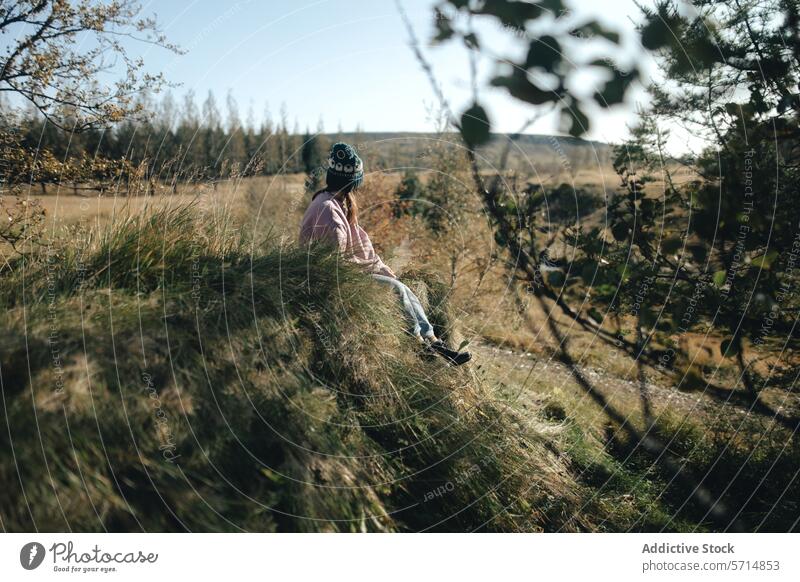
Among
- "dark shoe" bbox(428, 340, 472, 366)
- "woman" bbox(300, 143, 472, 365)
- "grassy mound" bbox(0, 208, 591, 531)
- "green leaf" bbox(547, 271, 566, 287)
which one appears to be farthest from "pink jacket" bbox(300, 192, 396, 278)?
"green leaf" bbox(547, 271, 566, 287)

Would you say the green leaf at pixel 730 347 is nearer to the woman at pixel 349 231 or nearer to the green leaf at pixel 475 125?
the woman at pixel 349 231

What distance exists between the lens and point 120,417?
2451 millimetres

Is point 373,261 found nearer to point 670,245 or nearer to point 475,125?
point 670,245

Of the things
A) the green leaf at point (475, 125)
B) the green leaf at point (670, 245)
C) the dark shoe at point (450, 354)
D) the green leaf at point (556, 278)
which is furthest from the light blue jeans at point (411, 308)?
the green leaf at point (475, 125)

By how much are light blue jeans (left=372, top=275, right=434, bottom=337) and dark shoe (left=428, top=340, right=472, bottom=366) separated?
0.33 ft

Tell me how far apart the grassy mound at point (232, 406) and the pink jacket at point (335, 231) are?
0.32m

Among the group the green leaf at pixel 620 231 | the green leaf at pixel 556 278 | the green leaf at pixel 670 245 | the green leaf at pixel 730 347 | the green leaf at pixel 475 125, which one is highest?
the green leaf at pixel 475 125

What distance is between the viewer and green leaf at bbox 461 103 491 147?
1367mm

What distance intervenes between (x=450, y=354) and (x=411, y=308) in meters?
0.48

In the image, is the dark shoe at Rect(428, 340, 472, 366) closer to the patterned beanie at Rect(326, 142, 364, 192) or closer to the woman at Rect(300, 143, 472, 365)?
the woman at Rect(300, 143, 472, 365)

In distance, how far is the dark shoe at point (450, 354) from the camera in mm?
4262

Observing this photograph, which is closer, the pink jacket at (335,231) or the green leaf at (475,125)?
the green leaf at (475,125)

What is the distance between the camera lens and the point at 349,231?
463 centimetres

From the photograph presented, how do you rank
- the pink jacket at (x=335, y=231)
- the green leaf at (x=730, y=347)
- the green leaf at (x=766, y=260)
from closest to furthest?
the green leaf at (x=766, y=260) < the green leaf at (x=730, y=347) < the pink jacket at (x=335, y=231)
